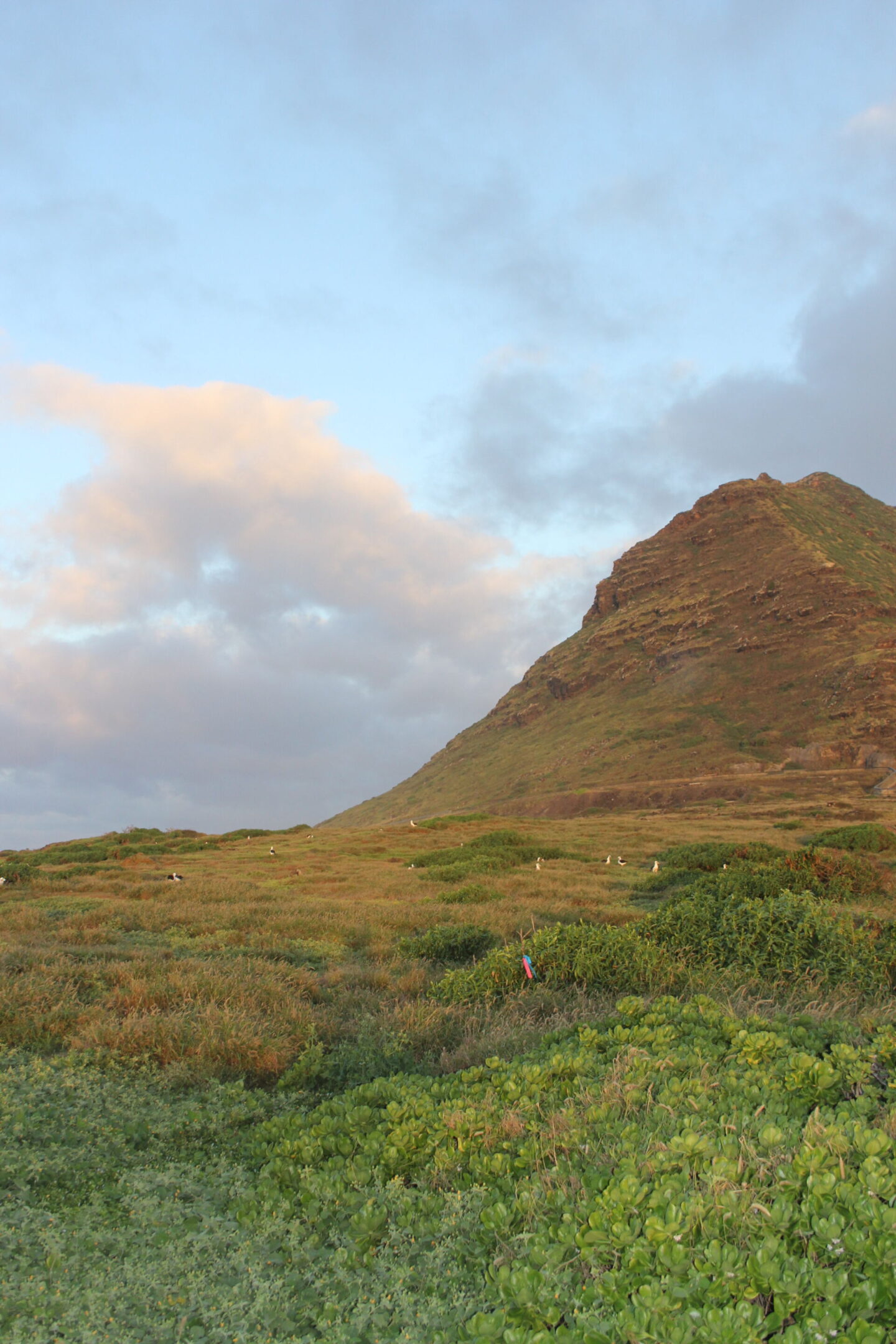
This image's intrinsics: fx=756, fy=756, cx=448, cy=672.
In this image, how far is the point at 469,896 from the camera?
56.3 ft

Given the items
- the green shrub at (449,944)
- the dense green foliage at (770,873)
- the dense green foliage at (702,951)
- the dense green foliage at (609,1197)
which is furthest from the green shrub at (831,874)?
the dense green foliage at (609,1197)

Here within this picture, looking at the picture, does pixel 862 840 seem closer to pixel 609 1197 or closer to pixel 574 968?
pixel 574 968

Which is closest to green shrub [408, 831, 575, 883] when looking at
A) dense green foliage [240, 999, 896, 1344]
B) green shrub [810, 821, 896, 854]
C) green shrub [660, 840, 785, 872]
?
green shrub [660, 840, 785, 872]

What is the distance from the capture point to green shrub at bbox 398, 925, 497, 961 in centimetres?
1128

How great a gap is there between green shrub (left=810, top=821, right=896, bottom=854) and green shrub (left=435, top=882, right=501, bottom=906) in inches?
531

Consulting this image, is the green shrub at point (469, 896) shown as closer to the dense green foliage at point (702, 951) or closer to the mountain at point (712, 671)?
the dense green foliage at point (702, 951)

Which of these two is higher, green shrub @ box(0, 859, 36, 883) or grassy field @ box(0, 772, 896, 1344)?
green shrub @ box(0, 859, 36, 883)

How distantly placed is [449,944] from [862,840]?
19.5 meters

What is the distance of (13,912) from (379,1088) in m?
12.6

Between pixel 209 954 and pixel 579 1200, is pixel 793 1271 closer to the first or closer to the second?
pixel 579 1200

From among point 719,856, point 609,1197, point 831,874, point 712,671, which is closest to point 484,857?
point 719,856

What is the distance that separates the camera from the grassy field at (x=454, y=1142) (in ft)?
9.18

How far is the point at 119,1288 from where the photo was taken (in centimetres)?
321

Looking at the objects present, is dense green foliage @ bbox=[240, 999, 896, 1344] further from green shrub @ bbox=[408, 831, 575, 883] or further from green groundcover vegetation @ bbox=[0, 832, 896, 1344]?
green shrub @ bbox=[408, 831, 575, 883]
